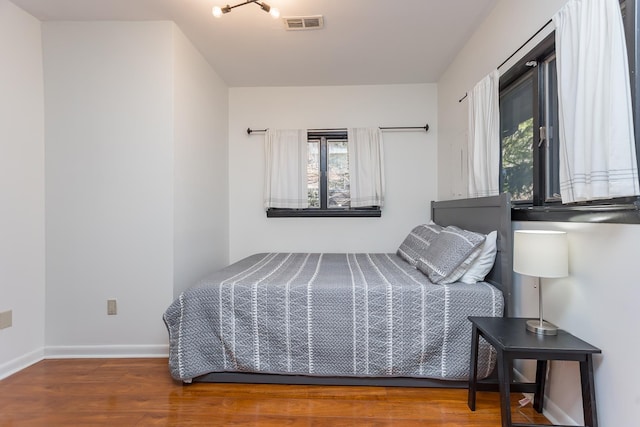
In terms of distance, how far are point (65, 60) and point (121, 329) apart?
2054 millimetres

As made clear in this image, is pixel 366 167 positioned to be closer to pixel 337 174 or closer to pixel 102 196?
pixel 337 174

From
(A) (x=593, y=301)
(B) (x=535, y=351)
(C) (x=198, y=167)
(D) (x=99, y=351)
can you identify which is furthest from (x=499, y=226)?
(D) (x=99, y=351)

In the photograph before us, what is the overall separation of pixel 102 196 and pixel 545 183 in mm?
2969

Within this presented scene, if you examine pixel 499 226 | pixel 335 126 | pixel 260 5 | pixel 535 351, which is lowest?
pixel 535 351

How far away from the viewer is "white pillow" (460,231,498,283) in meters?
1.95

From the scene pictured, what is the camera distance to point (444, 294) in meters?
1.81

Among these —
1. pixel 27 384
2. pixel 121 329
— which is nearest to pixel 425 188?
pixel 121 329

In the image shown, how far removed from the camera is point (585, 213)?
1.36 m

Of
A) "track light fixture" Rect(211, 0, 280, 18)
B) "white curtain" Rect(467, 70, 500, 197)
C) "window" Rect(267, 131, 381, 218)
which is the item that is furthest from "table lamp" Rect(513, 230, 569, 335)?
"window" Rect(267, 131, 381, 218)

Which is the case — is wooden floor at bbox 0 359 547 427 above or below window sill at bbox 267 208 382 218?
below

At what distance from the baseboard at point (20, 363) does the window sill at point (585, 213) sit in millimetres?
3397

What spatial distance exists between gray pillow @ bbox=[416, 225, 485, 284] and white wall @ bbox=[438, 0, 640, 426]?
0.27m

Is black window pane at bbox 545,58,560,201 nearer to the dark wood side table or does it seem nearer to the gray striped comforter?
the gray striped comforter

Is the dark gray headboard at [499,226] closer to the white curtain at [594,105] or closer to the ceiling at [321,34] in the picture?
the white curtain at [594,105]
